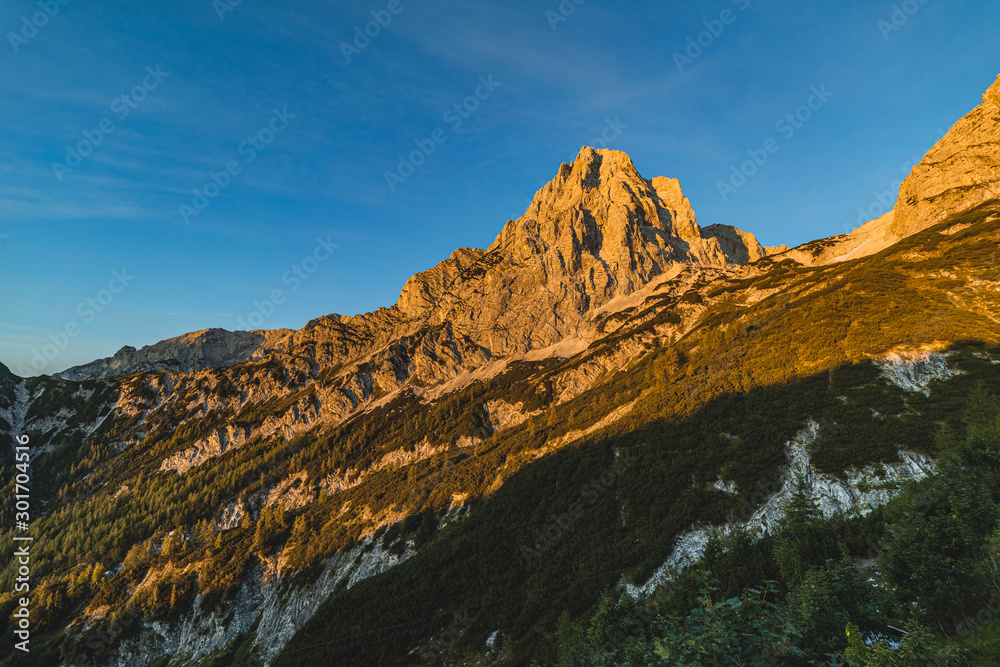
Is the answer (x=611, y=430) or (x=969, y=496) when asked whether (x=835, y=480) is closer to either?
(x=969, y=496)

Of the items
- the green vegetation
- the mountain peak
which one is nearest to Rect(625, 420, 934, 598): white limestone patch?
the green vegetation

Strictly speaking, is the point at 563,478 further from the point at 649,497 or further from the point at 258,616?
the point at 258,616

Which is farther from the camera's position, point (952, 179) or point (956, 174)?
point (952, 179)

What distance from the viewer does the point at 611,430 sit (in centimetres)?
9038

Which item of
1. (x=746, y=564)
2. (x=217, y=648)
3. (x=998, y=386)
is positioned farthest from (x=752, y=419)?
(x=217, y=648)

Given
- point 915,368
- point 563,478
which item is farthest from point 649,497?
point 915,368

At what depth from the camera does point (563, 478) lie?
82562mm

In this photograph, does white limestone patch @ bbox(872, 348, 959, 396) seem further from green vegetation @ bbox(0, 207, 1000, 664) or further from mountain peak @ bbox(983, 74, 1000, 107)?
mountain peak @ bbox(983, 74, 1000, 107)

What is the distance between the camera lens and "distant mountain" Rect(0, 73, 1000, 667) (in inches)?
2195

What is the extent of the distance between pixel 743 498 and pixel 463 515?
186 feet

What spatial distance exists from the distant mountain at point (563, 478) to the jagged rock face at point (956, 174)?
73cm

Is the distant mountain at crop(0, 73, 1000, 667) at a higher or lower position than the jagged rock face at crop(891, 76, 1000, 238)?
lower

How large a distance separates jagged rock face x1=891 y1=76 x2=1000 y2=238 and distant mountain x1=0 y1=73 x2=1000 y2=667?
0.73 m

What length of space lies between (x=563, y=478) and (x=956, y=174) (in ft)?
521
